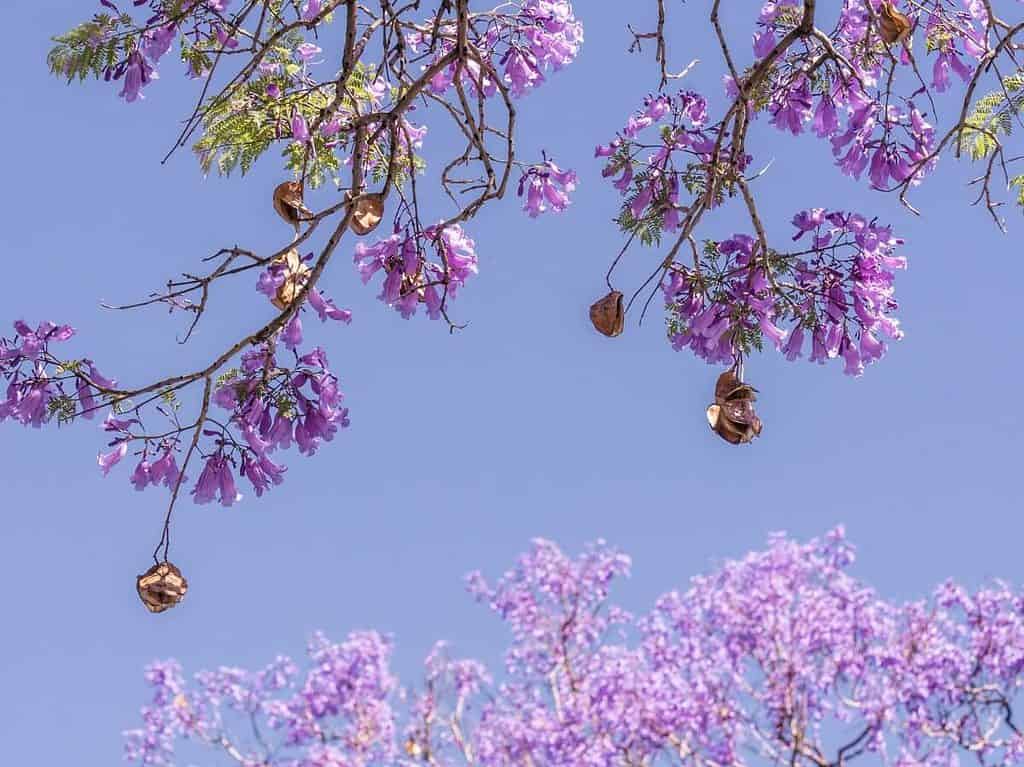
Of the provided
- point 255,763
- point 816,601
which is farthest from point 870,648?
point 255,763

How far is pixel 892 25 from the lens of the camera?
8.63ft

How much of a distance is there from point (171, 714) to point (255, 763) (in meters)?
1.27

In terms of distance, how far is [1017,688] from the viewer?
34.0ft

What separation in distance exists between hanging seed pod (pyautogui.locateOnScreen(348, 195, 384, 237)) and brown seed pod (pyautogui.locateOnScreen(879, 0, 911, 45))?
1.09 metres

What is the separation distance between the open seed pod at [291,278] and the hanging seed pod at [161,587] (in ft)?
1.92

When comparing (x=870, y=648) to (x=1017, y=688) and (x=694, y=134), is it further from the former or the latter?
(x=694, y=134)

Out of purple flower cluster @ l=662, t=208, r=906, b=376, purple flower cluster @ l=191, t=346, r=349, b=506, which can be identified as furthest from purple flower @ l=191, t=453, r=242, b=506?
purple flower cluster @ l=662, t=208, r=906, b=376

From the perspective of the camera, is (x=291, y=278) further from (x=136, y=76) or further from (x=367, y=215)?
(x=136, y=76)

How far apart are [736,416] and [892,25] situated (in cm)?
86

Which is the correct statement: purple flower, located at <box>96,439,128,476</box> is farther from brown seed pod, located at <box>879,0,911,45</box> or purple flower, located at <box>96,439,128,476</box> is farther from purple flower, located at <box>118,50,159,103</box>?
brown seed pod, located at <box>879,0,911,45</box>

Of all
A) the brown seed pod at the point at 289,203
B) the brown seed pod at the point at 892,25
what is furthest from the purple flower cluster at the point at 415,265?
the brown seed pod at the point at 892,25

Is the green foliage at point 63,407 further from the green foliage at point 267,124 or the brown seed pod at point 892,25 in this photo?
the brown seed pod at point 892,25

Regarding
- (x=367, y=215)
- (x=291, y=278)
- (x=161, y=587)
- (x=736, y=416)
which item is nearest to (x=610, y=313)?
(x=736, y=416)

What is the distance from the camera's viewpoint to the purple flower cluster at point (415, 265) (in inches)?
114
